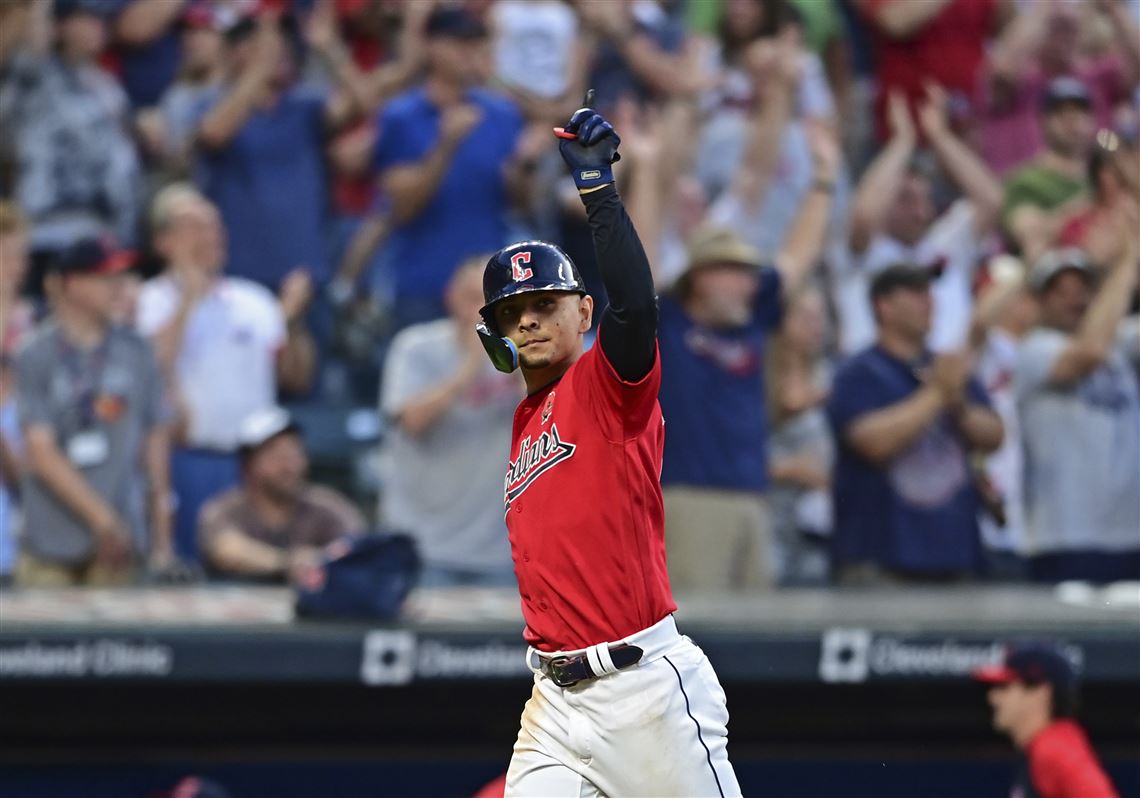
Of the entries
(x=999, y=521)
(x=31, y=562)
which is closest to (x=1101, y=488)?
(x=999, y=521)

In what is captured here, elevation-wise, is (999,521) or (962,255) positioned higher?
(962,255)

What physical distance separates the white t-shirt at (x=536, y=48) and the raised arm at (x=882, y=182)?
132 cm

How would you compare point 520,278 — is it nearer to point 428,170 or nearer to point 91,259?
point 91,259

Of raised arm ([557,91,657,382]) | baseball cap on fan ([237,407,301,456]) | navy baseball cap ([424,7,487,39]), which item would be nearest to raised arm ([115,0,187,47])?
navy baseball cap ([424,7,487,39])

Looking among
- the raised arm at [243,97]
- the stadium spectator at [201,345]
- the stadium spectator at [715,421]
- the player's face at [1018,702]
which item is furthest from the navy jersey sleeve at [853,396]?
the raised arm at [243,97]

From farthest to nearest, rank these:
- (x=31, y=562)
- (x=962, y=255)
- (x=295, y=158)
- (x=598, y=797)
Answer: (x=962, y=255) < (x=295, y=158) < (x=31, y=562) < (x=598, y=797)

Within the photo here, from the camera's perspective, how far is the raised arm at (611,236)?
3105mm

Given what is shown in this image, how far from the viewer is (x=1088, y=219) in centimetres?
773

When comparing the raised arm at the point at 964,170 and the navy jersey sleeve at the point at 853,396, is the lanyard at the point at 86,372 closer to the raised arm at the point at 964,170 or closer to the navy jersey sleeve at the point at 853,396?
the navy jersey sleeve at the point at 853,396

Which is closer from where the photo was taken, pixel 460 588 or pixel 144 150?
pixel 460 588

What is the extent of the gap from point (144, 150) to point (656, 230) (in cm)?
206

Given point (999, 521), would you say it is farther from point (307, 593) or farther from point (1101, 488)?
point (307, 593)

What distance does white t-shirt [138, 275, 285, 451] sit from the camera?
6730 mm

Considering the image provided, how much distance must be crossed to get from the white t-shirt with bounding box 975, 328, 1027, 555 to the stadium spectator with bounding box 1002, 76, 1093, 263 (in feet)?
2.21
